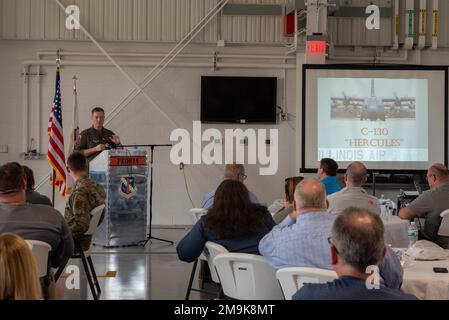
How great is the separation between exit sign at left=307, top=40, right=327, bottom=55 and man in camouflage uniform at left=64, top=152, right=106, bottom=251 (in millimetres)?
4724

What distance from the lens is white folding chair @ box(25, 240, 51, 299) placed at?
11.9 feet

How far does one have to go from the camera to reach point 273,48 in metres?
10.2

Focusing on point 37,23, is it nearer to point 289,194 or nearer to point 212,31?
point 212,31

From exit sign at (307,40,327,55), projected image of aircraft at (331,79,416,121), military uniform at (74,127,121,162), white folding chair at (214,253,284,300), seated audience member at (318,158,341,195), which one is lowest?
white folding chair at (214,253,284,300)

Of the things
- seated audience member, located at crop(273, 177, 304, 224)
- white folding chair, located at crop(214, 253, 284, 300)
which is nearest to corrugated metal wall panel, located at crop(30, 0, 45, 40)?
seated audience member, located at crop(273, 177, 304, 224)

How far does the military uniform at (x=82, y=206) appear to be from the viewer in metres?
5.20

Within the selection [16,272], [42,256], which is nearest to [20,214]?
[42,256]

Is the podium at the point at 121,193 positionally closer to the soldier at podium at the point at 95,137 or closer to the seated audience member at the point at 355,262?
the soldier at podium at the point at 95,137

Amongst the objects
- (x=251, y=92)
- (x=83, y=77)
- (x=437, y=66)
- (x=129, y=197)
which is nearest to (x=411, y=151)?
(x=437, y=66)

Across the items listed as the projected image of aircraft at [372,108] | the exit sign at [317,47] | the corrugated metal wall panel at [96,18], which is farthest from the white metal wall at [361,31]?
the corrugated metal wall panel at [96,18]

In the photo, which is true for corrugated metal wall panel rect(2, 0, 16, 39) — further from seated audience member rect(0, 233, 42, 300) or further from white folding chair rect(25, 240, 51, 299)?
seated audience member rect(0, 233, 42, 300)

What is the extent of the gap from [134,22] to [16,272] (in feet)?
27.7

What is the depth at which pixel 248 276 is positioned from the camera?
3709 mm

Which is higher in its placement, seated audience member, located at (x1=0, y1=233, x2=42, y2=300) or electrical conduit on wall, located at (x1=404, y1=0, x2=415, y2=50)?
electrical conduit on wall, located at (x1=404, y1=0, x2=415, y2=50)
